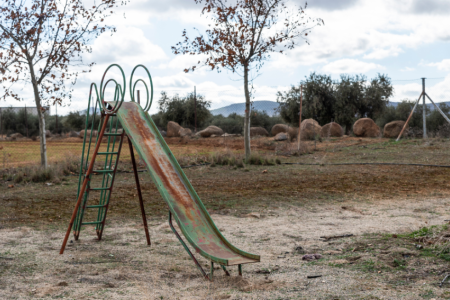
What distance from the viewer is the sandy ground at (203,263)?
3367 mm

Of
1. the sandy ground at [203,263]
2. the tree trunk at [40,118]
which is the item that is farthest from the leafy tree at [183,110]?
the sandy ground at [203,263]

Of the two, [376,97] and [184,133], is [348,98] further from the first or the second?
[184,133]

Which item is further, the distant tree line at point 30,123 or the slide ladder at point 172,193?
the distant tree line at point 30,123

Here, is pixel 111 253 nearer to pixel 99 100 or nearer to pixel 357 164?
pixel 99 100

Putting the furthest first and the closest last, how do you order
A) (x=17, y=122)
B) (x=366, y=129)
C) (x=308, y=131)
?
(x=17, y=122) → (x=366, y=129) → (x=308, y=131)

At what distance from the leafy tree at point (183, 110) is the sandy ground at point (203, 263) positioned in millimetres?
22639

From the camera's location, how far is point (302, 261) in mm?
4207

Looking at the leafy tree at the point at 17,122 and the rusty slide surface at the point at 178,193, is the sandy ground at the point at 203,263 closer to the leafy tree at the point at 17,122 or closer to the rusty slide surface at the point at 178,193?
the rusty slide surface at the point at 178,193

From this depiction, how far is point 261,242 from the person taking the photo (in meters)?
5.01

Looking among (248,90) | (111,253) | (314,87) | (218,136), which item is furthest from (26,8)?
(314,87)

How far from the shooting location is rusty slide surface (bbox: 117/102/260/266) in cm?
Result: 381

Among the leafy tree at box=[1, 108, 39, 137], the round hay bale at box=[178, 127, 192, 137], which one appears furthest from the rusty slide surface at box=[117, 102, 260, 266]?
the leafy tree at box=[1, 108, 39, 137]

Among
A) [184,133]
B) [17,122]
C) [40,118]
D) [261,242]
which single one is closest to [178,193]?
[261,242]

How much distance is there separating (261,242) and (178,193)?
50.3 inches
